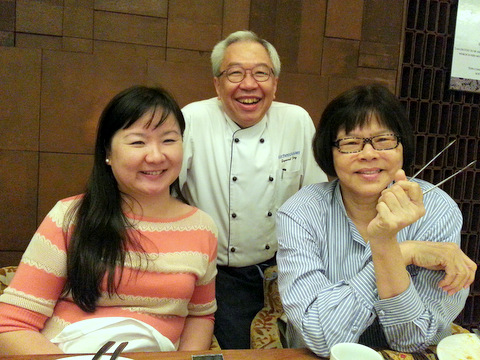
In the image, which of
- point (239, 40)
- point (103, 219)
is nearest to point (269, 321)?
point (103, 219)

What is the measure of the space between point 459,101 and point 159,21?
204 centimetres

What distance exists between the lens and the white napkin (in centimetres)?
118

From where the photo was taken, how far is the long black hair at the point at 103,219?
4.20 ft

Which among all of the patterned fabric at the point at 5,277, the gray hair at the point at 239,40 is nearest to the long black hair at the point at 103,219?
the patterned fabric at the point at 5,277

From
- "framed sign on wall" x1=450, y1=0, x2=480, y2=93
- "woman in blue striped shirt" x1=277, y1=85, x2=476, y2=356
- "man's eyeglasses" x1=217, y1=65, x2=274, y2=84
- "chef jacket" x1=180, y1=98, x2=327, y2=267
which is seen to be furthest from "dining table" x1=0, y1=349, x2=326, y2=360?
"framed sign on wall" x1=450, y1=0, x2=480, y2=93

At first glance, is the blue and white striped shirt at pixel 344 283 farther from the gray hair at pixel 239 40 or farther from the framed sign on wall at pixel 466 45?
the framed sign on wall at pixel 466 45

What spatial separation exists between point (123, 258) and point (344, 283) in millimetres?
671

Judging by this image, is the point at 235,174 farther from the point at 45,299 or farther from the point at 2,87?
the point at 2,87

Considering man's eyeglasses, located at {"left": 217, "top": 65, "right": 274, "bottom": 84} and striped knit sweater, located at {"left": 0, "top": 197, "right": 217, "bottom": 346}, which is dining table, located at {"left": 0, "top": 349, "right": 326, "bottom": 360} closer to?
striped knit sweater, located at {"left": 0, "top": 197, "right": 217, "bottom": 346}

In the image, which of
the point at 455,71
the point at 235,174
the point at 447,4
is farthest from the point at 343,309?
the point at 447,4

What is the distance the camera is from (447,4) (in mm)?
2824

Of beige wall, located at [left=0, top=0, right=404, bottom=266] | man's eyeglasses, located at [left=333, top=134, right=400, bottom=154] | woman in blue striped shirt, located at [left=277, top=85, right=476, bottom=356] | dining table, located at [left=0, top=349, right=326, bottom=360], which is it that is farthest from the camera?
beige wall, located at [left=0, top=0, right=404, bottom=266]

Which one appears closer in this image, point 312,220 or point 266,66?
point 312,220

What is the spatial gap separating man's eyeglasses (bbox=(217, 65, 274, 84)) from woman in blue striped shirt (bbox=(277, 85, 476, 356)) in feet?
1.98
